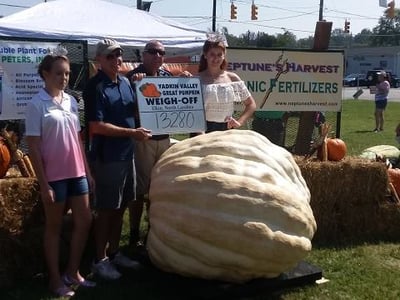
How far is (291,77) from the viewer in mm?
7793

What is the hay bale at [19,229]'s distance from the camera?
5082 millimetres

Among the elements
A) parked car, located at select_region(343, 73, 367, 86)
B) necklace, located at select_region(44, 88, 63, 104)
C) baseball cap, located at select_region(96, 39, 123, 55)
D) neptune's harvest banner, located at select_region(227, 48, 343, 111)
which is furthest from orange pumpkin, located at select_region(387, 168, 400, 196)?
parked car, located at select_region(343, 73, 367, 86)

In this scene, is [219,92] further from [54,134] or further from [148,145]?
[54,134]

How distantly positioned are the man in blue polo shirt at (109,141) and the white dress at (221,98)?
2.69ft

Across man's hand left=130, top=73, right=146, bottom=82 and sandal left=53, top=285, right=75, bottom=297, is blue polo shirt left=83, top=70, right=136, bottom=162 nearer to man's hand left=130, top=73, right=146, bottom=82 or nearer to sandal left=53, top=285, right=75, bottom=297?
man's hand left=130, top=73, right=146, bottom=82

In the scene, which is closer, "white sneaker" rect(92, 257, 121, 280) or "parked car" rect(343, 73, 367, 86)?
"white sneaker" rect(92, 257, 121, 280)

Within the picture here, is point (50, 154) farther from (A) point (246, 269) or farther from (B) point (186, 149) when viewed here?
(A) point (246, 269)

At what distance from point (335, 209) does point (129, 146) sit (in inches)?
100

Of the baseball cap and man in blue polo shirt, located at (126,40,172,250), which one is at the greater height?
the baseball cap

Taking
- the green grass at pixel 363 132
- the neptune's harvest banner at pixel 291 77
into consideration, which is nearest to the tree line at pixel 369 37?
the green grass at pixel 363 132

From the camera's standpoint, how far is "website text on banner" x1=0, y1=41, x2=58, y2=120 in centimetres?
574

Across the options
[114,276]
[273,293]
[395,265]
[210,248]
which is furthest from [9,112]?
[395,265]

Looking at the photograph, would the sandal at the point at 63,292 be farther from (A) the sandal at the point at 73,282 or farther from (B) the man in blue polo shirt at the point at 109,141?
(B) the man in blue polo shirt at the point at 109,141

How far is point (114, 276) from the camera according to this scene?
204 inches
